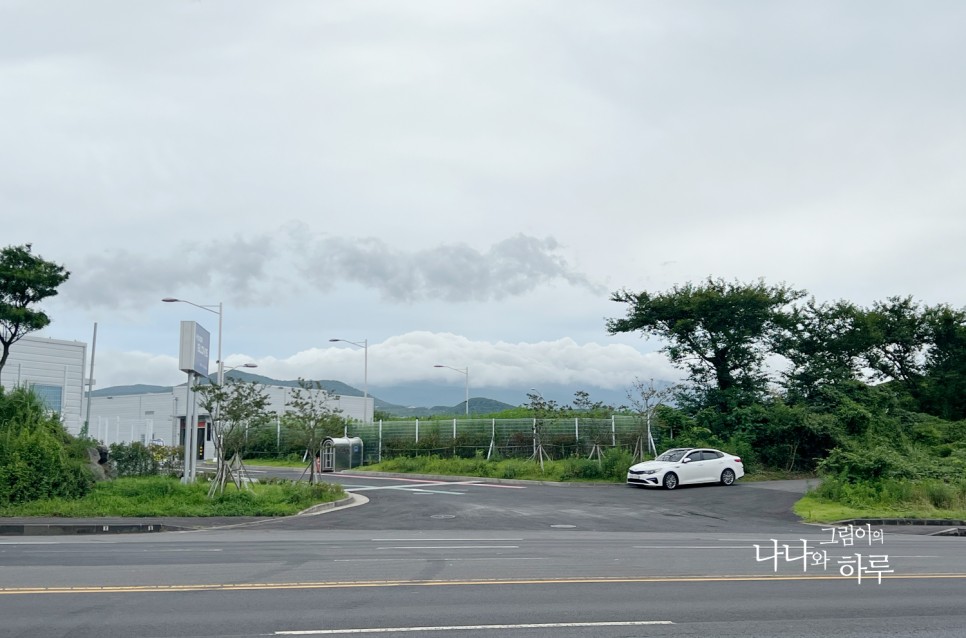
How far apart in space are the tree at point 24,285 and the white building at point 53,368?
28.3 metres

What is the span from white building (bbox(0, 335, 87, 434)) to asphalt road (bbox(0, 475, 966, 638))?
1705 inches

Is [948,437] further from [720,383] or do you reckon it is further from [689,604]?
[689,604]

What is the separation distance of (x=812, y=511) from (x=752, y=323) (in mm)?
16392

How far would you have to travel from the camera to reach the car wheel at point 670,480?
30617 millimetres

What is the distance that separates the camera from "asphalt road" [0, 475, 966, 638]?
27.1ft

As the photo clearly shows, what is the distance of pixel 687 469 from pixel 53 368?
1842 inches

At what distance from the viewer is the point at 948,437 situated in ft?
122

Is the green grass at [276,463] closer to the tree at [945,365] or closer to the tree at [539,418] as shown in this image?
the tree at [539,418]

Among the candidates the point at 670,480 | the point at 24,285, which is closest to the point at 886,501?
the point at 670,480

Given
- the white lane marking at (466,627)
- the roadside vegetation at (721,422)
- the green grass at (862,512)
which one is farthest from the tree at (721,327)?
the white lane marking at (466,627)

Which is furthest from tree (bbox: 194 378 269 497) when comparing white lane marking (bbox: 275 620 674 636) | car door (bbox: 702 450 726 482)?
car door (bbox: 702 450 726 482)

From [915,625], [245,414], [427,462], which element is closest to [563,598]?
[915,625]

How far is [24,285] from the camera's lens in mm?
28062

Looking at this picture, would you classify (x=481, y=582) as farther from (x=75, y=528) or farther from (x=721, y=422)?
(x=721, y=422)
